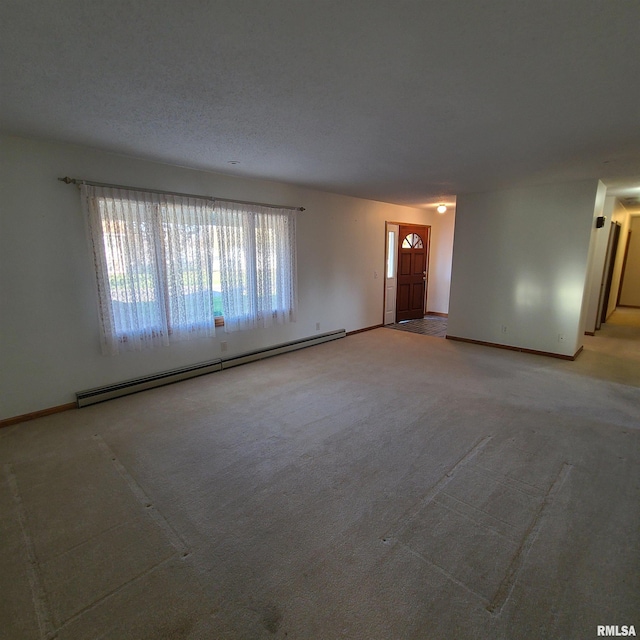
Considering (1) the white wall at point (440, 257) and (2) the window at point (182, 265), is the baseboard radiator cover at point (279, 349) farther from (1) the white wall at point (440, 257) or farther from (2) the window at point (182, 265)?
(1) the white wall at point (440, 257)

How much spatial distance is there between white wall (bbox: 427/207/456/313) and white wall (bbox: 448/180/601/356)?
85.0 inches

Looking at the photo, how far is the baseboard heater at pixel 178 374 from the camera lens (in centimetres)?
344

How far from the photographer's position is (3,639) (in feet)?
4.39

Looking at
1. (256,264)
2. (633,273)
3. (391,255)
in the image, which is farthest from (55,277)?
(633,273)

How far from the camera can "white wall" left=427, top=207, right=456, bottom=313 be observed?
7.89 meters

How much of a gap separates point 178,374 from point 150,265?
134cm

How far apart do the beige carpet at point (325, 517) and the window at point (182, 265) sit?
91cm

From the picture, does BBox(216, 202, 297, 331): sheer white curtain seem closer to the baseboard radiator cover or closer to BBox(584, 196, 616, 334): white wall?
the baseboard radiator cover

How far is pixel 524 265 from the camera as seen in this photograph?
5.11 meters

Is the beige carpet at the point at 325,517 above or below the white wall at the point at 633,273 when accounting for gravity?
below

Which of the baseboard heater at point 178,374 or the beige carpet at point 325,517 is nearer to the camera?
the beige carpet at point 325,517

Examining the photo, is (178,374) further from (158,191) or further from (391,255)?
(391,255)

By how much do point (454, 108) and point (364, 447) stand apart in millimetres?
2586

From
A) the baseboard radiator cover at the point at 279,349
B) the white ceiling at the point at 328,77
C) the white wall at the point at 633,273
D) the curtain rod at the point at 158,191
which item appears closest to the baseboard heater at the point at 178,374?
the baseboard radiator cover at the point at 279,349
